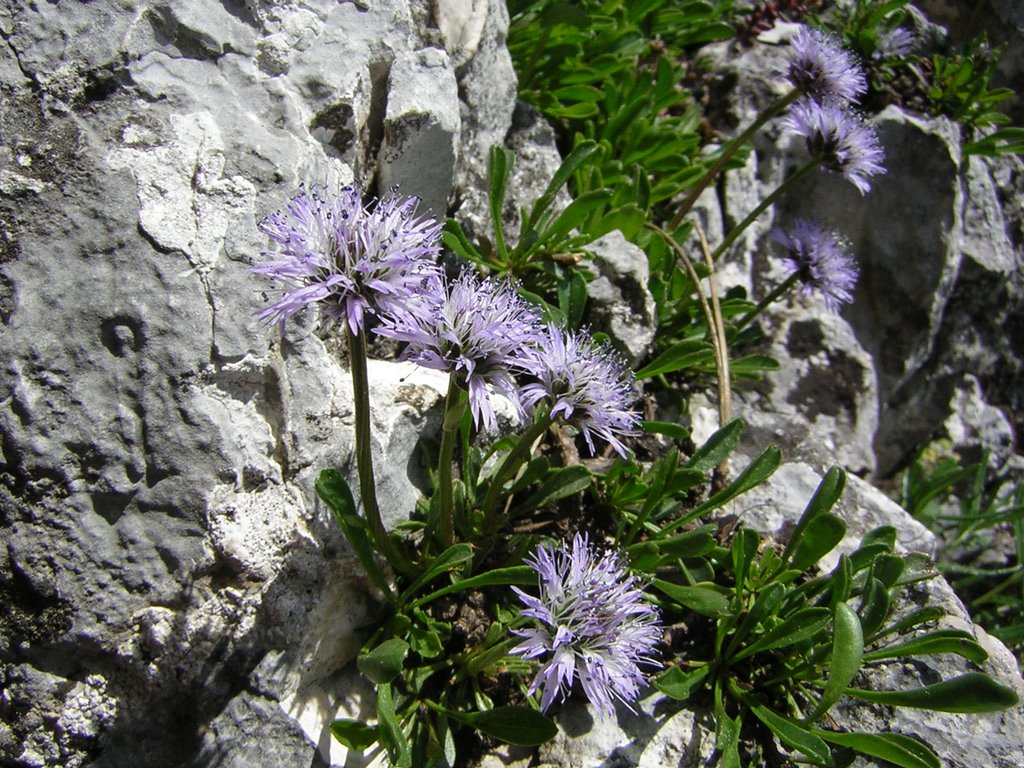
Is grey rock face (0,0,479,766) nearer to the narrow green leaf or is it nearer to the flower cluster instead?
the narrow green leaf

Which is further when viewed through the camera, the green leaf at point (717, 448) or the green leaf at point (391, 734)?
the green leaf at point (717, 448)

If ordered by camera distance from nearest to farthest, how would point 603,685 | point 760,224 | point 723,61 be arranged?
point 603,685 → point 760,224 → point 723,61

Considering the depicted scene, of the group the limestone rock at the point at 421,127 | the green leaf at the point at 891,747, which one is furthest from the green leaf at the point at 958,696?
the limestone rock at the point at 421,127

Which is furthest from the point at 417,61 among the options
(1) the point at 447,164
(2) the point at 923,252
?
(2) the point at 923,252

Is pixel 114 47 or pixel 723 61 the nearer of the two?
pixel 114 47

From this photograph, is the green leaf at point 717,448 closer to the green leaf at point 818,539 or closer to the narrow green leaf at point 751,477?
the narrow green leaf at point 751,477

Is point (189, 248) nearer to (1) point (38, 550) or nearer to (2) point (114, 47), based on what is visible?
(2) point (114, 47)

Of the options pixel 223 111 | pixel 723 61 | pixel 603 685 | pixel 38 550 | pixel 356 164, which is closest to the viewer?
pixel 38 550
